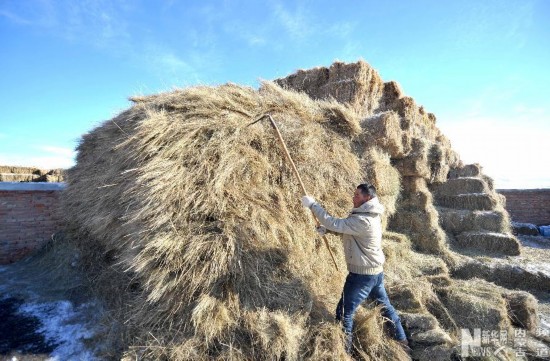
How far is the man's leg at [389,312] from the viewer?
324 centimetres

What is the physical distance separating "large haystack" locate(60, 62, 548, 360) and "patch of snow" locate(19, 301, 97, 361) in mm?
A: 328

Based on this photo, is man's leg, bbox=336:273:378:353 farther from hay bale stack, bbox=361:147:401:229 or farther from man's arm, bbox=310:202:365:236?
hay bale stack, bbox=361:147:401:229

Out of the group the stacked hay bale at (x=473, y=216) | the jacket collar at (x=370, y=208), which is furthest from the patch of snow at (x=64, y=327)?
the stacked hay bale at (x=473, y=216)

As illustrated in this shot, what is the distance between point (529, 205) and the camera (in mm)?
12453

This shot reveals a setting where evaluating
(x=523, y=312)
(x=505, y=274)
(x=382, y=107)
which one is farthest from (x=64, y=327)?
(x=382, y=107)

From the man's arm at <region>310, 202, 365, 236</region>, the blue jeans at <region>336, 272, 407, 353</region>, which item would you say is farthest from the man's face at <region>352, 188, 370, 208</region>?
the blue jeans at <region>336, 272, 407, 353</region>

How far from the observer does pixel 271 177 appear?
391 centimetres

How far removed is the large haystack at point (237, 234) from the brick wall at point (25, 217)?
164 cm

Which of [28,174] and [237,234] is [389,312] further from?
[28,174]

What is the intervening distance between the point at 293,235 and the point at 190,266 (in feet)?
4.10

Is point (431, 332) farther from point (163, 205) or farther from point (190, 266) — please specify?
point (163, 205)

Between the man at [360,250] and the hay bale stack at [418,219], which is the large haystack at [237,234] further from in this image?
the hay bale stack at [418,219]

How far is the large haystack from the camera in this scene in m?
2.97

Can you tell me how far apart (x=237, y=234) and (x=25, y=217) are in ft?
18.9
